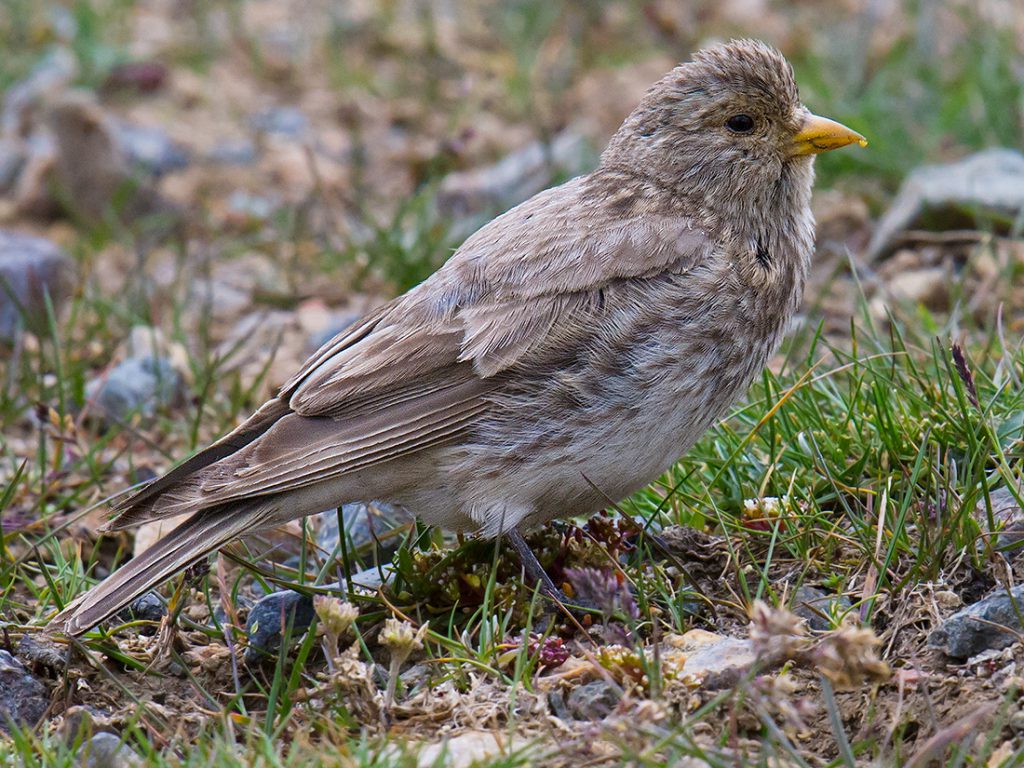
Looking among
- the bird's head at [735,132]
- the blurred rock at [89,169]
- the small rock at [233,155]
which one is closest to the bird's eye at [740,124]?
the bird's head at [735,132]

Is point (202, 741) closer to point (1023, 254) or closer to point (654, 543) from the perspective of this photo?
point (654, 543)

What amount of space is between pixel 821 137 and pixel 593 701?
2.15 meters

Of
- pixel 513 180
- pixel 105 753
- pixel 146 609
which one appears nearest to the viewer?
pixel 105 753

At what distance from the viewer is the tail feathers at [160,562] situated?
13.1ft

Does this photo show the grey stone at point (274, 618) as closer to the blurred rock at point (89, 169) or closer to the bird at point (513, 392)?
the bird at point (513, 392)

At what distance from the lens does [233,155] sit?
8.84 metres

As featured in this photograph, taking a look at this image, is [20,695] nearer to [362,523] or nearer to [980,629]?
[362,523]

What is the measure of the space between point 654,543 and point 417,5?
675cm

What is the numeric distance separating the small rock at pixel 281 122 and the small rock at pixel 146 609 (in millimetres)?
4941

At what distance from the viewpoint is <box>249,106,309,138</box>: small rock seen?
904 centimetres

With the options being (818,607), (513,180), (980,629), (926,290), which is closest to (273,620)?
(818,607)

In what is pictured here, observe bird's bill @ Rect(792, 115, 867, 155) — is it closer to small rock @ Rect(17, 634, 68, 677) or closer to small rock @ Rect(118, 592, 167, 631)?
small rock @ Rect(118, 592, 167, 631)

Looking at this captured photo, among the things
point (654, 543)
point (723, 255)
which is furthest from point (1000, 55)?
point (654, 543)

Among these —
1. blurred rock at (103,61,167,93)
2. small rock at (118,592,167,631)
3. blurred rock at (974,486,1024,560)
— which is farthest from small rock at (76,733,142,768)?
blurred rock at (103,61,167,93)
